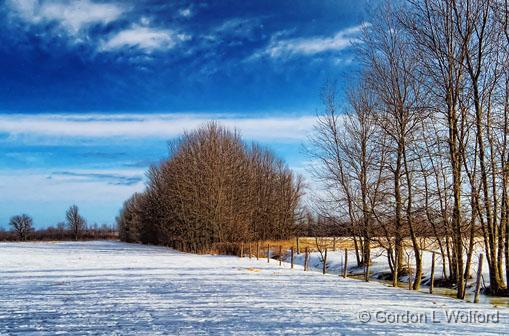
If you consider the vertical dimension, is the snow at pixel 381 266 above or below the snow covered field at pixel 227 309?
below

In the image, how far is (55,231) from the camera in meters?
133

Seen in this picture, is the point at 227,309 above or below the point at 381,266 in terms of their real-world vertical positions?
above

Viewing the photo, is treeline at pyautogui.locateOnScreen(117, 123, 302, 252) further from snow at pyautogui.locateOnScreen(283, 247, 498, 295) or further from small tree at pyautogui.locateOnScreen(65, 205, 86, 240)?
small tree at pyautogui.locateOnScreen(65, 205, 86, 240)

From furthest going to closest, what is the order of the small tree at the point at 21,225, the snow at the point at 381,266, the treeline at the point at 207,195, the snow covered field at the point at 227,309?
the small tree at the point at 21,225, the treeline at the point at 207,195, the snow at the point at 381,266, the snow covered field at the point at 227,309

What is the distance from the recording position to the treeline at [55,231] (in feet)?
396

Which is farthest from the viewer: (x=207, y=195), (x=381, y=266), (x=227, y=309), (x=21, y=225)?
(x=21, y=225)

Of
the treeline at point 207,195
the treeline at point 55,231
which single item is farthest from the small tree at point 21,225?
the treeline at point 207,195

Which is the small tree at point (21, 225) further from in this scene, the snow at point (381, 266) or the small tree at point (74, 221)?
the snow at point (381, 266)

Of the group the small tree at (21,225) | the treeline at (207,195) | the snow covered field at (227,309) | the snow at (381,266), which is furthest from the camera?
the small tree at (21,225)

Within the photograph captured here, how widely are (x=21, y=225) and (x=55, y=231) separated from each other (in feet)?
42.6

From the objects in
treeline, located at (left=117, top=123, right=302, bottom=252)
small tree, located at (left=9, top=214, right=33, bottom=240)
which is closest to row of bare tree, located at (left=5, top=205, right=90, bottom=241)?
small tree, located at (left=9, top=214, right=33, bottom=240)

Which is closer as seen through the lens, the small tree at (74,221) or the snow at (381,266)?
the snow at (381,266)

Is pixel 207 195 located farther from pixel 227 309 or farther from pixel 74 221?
pixel 74 221

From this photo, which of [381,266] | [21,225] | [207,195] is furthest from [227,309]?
[21,225]
